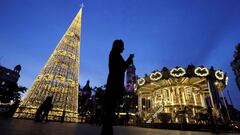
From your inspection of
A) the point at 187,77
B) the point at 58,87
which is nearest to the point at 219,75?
the point at 187,77

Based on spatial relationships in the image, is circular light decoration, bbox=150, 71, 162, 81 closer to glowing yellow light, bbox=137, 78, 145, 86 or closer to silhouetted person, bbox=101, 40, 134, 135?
glowing yellow light, bbox=137, 78, 145, 86

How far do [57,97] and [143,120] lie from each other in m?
11.8

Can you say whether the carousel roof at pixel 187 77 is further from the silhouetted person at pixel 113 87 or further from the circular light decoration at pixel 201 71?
the silhouetted person at pixel 113 87

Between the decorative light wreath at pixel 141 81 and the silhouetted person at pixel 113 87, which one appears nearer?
the silhouetted person at pixel 113 87

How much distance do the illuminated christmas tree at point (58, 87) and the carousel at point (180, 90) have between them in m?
9.77

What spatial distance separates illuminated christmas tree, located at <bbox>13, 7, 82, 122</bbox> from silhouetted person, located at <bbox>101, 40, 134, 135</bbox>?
37.0 feet

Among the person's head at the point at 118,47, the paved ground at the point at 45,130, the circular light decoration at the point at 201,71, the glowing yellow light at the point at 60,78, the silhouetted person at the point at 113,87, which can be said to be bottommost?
the paved ground at the point at 45,130

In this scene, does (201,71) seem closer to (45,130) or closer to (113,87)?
(113,87)

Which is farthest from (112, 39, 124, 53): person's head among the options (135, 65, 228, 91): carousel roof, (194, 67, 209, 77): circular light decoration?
(194, 67, 209, 77): circular light decoration

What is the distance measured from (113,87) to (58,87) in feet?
39.5

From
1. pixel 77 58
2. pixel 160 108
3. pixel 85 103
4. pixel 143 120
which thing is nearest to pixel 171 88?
pixel 160 108

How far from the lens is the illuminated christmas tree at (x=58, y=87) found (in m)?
12.3

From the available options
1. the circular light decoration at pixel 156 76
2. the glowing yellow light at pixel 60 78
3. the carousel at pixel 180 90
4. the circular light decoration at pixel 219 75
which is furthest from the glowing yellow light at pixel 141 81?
the glowing yellow light at pixel 60 78

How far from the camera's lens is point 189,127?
41.3 ft
